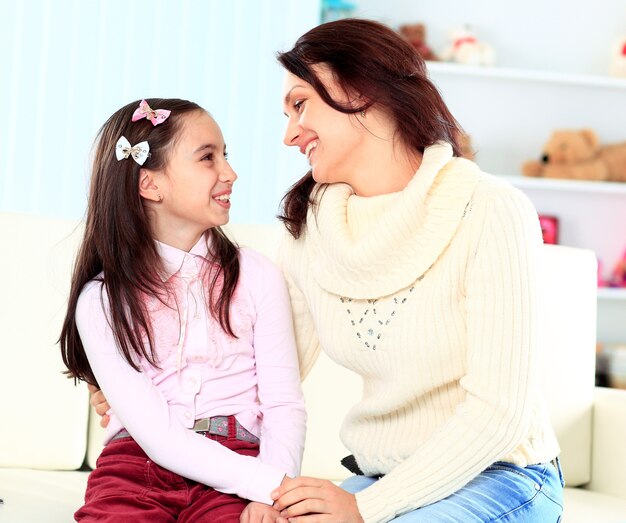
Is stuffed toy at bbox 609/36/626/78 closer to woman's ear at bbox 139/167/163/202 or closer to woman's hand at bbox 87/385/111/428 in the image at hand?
woman's ear at bbox 139/167/163/202

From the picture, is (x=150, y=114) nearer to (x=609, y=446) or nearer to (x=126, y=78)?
(x=609, y=446)

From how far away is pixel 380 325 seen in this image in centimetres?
140

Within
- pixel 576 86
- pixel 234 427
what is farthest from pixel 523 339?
pixel 576 86

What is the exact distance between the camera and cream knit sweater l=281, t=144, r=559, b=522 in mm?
1271

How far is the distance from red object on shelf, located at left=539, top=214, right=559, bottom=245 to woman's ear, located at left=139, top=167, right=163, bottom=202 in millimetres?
2849

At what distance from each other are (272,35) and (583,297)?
Result: 7.43 feet

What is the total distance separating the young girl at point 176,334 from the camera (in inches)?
55.4

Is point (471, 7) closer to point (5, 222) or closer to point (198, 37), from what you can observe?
point (198, 37)

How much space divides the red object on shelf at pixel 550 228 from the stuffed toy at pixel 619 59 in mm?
727

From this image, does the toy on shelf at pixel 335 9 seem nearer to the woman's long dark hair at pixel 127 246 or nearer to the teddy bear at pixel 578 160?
the teddy bear at pixel 578 160

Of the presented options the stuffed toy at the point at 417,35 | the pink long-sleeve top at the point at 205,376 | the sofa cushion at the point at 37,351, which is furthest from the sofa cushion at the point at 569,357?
the stuffed toy at the point at 417,35

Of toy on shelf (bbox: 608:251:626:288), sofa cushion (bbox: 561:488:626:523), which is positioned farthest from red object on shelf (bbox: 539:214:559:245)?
sofa cushion (bbox: 561:488:626:523)

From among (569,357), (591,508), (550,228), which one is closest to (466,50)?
(550,228)

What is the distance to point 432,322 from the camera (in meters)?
1.35
